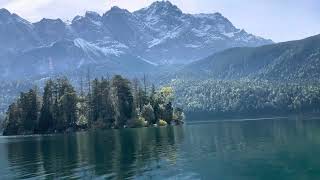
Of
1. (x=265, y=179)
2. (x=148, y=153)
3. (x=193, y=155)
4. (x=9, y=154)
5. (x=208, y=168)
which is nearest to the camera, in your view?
(x=265, y=179)

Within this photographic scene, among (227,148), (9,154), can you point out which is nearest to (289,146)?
(227,148)

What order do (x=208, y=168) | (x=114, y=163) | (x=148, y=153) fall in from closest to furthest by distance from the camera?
(x=208, y=168) → (x=114, y=163) → (x=148, y=153)

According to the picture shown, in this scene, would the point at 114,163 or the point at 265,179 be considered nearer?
the point at 265,179

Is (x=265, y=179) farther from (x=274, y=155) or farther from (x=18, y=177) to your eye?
(x=18, y=177)

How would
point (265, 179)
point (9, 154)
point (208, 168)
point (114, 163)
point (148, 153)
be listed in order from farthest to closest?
point (9, 154), point (148, 153), point (114, 163), point (208, 168), point (265, 179)

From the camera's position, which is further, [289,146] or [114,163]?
[289,146]

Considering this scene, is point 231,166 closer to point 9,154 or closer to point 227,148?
point 227,148

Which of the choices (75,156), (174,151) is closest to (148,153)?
(174,151)

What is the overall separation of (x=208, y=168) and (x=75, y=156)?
3616 centimetres

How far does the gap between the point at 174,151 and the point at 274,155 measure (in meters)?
21.6

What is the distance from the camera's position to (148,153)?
95.9 m

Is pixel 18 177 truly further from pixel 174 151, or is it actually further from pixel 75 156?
pixel 174 151

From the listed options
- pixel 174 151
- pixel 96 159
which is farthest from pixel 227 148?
pixel 96 159

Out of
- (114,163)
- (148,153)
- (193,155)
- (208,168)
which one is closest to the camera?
(208,168)
